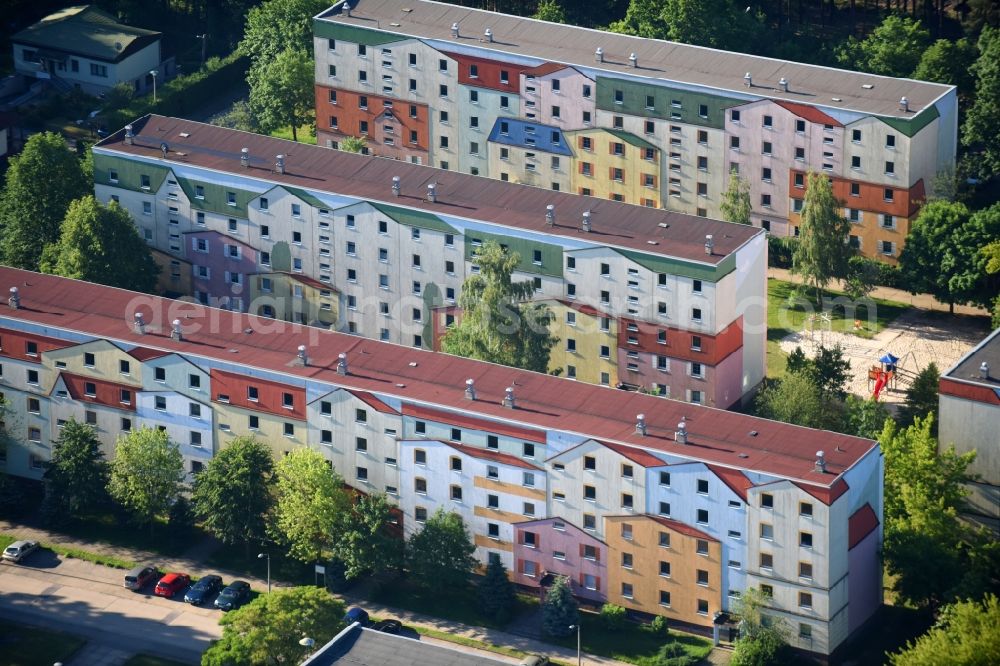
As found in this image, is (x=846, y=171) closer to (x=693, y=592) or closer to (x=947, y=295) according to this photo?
(x=947, y=295)

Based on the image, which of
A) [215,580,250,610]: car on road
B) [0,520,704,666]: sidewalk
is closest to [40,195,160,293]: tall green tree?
[0,520,704,666]: sidewalk

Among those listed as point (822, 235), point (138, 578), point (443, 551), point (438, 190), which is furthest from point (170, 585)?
point (822, 235)

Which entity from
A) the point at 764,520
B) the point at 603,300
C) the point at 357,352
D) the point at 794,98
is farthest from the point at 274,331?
the point at 794,98

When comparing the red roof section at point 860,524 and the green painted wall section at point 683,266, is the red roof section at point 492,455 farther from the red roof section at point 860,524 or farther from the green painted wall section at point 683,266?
the green painted wall section at point 683,266

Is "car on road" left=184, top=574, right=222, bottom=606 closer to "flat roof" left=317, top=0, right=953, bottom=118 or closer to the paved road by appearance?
the paved road

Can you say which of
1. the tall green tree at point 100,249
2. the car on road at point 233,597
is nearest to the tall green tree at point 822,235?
the tall green tree at point 100,249
